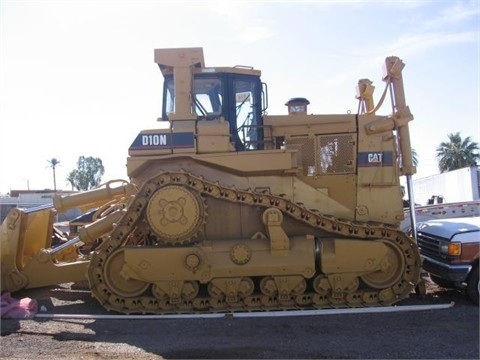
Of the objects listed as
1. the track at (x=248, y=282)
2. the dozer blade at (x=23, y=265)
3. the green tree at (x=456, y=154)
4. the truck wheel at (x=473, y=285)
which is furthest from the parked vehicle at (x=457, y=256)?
the green tree at (x=456, y=154)

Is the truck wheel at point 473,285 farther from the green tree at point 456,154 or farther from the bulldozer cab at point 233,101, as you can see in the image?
the green tree at point 456,154

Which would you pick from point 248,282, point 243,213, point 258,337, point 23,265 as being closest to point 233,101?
point 243,213

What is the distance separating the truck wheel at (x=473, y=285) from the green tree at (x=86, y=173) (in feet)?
238

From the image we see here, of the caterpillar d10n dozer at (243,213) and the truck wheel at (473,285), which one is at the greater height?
the caterpillar d10n dozer at (243,213)

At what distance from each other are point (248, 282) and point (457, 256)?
3290 millimetres

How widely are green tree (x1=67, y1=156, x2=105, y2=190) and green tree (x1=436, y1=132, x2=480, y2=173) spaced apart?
165ft

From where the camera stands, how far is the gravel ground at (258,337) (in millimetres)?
5777

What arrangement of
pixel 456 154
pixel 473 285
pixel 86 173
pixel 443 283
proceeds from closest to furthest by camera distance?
1. pixel 473 285
2. pixel 443 283
3. pixel 456 154
4. pixel 86 173

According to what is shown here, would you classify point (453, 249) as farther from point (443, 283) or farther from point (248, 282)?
point (248, 282)

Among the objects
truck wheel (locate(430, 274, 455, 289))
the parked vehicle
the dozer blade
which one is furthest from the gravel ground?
the dozer blade

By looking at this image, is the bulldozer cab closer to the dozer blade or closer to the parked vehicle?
the dozer blade

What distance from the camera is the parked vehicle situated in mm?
7703

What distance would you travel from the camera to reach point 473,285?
772 cm

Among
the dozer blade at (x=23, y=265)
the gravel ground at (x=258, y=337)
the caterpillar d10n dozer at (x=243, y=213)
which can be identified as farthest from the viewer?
the dozer blade at (x=23, y=265)
